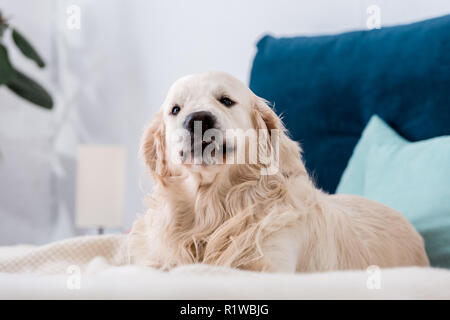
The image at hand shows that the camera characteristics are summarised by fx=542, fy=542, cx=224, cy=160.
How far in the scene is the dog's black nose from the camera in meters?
1.14

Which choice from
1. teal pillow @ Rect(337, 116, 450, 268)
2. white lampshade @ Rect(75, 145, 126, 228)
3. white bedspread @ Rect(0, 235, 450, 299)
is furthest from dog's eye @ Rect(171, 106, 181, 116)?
white lampshade @ Rect(75, 145, 126, 228)

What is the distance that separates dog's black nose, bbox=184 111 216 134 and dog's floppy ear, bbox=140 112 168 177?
0.23 m

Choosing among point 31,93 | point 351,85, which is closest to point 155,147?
point 351,85

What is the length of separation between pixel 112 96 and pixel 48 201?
0.80 meters

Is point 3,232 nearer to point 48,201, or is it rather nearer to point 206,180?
point 48,201

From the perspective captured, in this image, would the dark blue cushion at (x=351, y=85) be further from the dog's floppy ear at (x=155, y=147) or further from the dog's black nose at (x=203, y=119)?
the dog's black nose at (x=203, y=119)

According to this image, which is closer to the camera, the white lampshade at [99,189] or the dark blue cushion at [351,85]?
the dark blue cushion at [351,85]

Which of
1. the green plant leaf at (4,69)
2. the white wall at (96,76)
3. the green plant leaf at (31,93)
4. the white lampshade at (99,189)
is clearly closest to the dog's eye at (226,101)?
the green plant leaf at (4,69)

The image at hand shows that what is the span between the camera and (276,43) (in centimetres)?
233

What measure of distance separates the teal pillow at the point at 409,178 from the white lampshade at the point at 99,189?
138 centimetres

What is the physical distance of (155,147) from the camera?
4.59 feet

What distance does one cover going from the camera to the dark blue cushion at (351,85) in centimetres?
189
